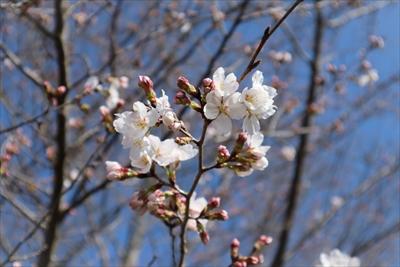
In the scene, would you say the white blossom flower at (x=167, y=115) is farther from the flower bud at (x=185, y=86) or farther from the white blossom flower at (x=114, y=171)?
the white blossom flower at (x=114, y=171)

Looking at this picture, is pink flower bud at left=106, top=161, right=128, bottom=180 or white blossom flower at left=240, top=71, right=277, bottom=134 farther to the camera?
pink flower bud at left=106, top=161, right=128, bottom=180

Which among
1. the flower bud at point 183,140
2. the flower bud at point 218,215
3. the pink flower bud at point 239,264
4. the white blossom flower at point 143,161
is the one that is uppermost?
the flower bud at point 183,140

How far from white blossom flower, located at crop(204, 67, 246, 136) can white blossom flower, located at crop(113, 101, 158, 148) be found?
16cm

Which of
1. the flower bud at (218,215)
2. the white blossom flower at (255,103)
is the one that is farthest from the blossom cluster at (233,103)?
the flower bud at (218,215)

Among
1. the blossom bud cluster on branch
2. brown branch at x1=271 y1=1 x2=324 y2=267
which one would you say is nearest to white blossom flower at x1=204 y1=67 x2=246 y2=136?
the blossom bud cluster on branch

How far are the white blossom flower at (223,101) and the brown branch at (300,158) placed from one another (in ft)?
7.92

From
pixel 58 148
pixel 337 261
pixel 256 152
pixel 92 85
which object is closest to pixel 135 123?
pixel 256 152

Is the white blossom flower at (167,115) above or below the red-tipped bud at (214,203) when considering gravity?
above

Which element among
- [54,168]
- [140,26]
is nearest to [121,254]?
[140,26]

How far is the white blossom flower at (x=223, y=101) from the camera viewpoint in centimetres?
129

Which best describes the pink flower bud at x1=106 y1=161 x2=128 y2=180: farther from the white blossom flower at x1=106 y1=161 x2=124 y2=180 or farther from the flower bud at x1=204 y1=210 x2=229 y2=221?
A: the flower bud at x1=204 y1=210 x2=229 y2=221

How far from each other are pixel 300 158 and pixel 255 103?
106 inches

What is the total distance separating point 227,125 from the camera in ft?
4.46

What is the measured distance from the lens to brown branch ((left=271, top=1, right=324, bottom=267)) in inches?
140
